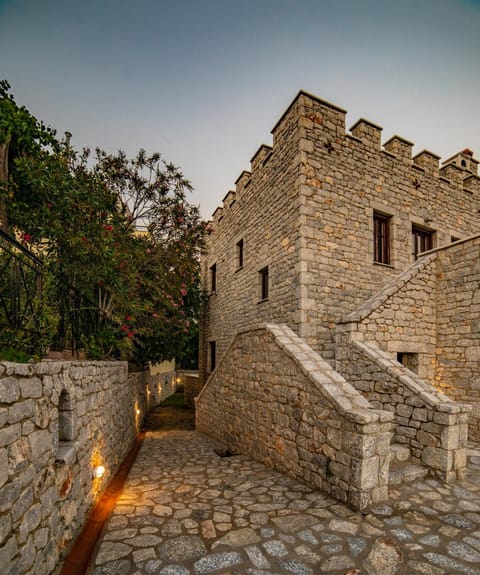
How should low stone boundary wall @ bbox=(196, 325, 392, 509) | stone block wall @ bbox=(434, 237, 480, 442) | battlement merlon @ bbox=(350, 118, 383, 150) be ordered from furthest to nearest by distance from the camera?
battlement merlon @ bbox=(350, 118, 383, 150)
stone block wall @ bbox=(434, 237, 480, 442)
low stone boundary wall @ bbox=(196, 325, 392, 509)

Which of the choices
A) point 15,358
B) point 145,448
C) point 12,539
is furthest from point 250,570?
point 145,448

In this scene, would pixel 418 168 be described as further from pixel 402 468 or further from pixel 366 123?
pixel 402 468

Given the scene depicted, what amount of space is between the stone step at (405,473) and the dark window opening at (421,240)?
701 centimetres

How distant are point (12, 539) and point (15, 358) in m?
1.19

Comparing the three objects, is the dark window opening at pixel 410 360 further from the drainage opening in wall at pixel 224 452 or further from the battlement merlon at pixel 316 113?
the battlement merlon at pixel 316 113

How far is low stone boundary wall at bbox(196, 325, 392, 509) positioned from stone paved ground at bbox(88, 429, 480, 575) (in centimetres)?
30

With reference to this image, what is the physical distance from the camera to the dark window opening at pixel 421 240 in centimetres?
951

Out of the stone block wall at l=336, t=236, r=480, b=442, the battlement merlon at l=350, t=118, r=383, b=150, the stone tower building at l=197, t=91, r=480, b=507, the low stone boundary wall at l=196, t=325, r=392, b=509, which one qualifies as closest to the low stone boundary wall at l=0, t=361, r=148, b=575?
the low stone boundary wall at l=196, t=325, r=392, b=509

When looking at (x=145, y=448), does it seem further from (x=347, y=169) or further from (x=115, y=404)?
(x=347, y=169)

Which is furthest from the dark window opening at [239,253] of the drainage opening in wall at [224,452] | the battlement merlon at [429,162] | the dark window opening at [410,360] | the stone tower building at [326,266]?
the battlement merlon at [429,162]

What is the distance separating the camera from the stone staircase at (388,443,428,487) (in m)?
4.07

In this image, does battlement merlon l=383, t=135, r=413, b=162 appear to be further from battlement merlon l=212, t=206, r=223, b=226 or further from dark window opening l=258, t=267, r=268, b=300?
battlement merlon l=212, t=206, r=223, b=226

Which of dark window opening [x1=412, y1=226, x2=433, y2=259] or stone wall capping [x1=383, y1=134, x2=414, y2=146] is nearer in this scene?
stone wall capping [x1=383, y1=134, x2=414, y2=146]

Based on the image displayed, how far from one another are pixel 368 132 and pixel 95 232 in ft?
26.6
